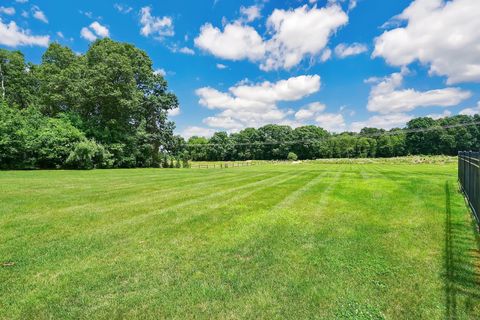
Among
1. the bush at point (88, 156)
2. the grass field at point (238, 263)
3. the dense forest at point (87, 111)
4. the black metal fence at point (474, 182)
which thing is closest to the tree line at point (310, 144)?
the dense forest at point (87, 111)

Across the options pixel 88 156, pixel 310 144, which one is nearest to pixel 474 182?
pixel 88 156

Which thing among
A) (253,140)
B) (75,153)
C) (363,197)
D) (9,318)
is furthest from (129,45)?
(253,140)

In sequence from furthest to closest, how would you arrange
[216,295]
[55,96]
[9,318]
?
1. [55,96]
2. [216,295]
3. [9,318]

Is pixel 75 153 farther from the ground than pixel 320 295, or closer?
farther from the ground

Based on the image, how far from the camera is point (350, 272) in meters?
3.93

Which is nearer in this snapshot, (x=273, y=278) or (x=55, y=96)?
(x=273, y=278)

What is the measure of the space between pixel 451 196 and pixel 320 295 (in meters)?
9.74

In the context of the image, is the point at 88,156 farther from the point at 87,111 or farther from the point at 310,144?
the point at 310,144

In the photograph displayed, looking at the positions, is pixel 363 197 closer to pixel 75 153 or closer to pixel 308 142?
pixel 75 153

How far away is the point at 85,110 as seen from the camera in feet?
115

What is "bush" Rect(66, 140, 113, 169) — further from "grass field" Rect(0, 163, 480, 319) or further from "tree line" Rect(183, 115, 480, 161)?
"tree line" Rect(183, 115, 480, 161)

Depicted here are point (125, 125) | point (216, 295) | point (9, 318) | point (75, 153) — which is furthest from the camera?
point (125, 125)

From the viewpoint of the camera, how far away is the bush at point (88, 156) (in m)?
27.4

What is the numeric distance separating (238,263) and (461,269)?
330cm
